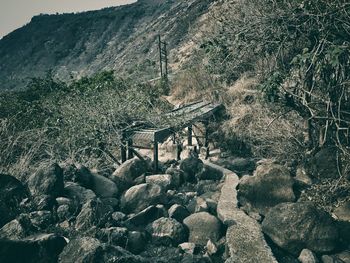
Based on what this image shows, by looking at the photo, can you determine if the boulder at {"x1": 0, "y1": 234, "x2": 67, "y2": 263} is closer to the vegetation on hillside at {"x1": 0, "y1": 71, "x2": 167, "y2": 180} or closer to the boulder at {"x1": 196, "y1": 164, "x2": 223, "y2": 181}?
the vegetation on hillside at {"x1": 0, "y1": 71, "x2": 167, "y2": 180}

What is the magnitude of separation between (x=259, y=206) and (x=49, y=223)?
2890mm

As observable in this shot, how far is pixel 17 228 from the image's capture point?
13.5 feet

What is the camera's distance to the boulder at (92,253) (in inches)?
128

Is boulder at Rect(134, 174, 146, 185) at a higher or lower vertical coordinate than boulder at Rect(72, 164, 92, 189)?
lower

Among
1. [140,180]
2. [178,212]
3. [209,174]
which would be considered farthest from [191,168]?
[178,212]

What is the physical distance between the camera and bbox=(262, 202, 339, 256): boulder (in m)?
4.06

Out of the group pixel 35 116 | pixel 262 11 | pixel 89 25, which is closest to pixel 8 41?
pixel 89 25

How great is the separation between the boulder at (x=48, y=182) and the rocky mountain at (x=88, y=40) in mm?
29137

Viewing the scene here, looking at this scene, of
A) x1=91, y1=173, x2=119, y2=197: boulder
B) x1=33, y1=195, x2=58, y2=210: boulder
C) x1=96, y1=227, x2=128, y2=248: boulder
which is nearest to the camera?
x1=96, y1=227, x2=128, y2=248: boulder

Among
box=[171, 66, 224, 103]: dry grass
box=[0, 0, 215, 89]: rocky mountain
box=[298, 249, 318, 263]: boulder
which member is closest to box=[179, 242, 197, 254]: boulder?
box=[298, 249, 318, 263]: boulder

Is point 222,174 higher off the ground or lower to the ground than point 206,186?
lower

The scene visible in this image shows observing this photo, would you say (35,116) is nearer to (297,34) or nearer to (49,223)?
(49,223)

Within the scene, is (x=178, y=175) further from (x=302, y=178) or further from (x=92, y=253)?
(x=92, y=253)

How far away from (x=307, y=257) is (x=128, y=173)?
321cm
